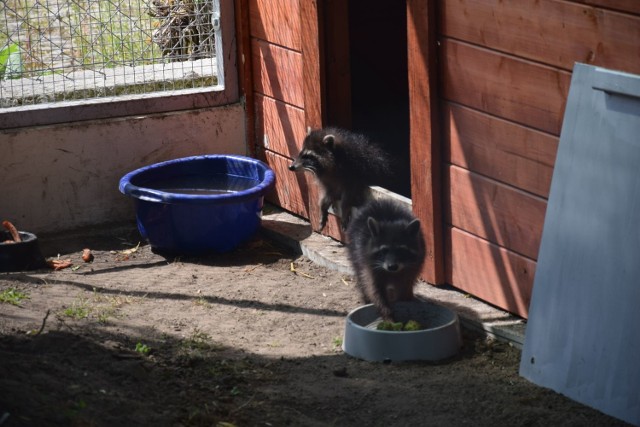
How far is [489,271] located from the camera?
586 cm

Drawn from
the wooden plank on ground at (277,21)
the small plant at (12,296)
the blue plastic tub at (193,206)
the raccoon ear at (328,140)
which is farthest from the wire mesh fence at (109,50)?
the small plant at (12,296)

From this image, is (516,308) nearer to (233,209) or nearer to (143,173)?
(233,209)

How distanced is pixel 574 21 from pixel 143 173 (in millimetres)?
3709

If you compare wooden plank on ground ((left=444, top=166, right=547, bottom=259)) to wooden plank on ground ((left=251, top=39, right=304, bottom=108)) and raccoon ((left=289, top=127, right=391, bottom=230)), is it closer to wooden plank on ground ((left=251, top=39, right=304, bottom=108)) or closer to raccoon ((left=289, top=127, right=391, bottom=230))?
raccoon ((left=289, top=127, right=391, bottom=230))

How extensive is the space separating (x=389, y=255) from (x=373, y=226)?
7.7 inches

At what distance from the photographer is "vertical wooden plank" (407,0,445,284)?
5875 millimetres

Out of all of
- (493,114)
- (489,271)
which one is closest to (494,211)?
(489,271)

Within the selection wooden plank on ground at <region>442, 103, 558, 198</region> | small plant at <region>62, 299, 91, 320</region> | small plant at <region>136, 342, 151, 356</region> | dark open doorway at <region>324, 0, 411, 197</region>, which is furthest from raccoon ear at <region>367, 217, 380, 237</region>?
dark open doorway at <region>324, 0, 411, 197</region>

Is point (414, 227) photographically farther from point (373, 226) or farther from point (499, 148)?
point (499, 148)

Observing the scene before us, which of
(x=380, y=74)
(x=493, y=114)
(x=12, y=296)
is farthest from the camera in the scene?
(x=380, y=74)

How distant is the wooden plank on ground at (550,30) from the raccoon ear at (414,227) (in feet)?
3.26

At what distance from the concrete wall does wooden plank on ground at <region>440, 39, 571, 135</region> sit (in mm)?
2704

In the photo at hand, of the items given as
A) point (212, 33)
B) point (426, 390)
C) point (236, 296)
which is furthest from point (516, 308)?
point (212, 33)

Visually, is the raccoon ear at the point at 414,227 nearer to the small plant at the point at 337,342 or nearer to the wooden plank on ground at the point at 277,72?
the small plant at the point at 337,342
